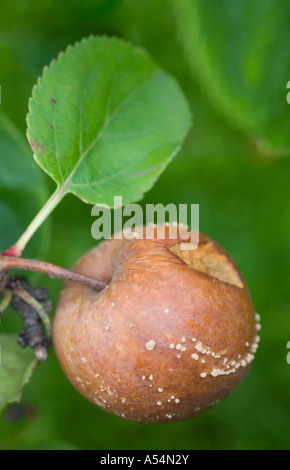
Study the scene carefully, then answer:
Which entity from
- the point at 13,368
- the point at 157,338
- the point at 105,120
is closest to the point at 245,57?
the point at 105,120

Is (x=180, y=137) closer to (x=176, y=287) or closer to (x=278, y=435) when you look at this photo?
(x=176, y=287)

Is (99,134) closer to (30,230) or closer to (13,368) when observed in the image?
(30,230)

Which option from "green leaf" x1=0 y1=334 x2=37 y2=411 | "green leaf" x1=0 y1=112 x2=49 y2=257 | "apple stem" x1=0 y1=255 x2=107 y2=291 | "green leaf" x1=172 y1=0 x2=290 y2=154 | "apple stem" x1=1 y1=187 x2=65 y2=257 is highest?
"green leaf" x1=172 y1=0 x2=290 y2=154

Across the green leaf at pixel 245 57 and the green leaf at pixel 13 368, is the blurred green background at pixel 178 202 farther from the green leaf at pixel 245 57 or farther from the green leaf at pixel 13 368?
the green leaf at pixel 13 368

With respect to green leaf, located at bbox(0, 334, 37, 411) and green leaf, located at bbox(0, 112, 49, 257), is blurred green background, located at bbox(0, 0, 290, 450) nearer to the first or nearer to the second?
green leaf, located at bbox(0, 112, 49, 257)

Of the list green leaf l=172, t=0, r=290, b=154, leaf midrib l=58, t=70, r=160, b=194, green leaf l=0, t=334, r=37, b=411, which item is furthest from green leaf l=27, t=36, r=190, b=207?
green leaf l=0, t=334, r=37, b=411

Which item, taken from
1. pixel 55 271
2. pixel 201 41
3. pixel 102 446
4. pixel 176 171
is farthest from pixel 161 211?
pixel 102 446
